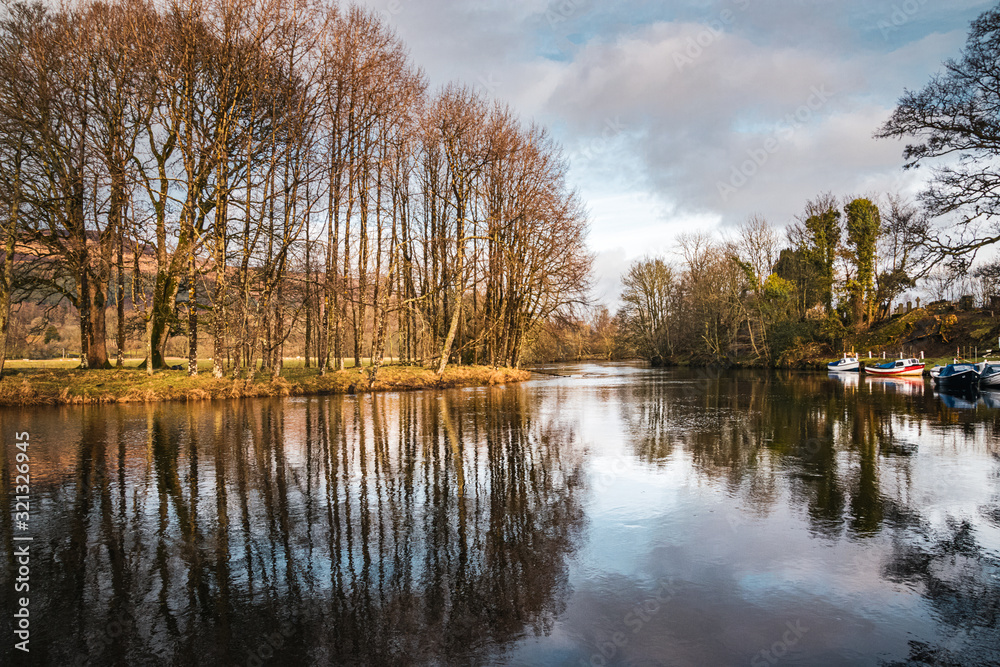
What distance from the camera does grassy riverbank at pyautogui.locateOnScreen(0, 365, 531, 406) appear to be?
18.5 meters

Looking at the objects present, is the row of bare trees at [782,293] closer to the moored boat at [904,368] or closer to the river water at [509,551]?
the moored boat at [904,368]

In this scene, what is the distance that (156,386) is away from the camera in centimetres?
2011

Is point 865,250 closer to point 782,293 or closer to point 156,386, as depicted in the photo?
point 782,293

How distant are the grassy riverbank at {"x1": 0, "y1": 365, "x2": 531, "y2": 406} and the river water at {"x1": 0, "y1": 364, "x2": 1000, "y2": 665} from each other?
8.72 m

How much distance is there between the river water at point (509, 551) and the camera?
372 centimetres

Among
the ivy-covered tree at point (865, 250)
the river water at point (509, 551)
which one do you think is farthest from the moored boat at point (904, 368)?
the river water at point (509, 551)

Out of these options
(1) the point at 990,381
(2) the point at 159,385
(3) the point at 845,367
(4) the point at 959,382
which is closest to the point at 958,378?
(4) the point at 959,382

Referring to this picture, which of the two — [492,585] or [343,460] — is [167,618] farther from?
[343,460]

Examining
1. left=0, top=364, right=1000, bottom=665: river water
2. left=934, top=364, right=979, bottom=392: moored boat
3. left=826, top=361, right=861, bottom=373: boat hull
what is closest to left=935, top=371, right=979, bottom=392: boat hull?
left=934, top=364, right=979, bottom=392: moored boat

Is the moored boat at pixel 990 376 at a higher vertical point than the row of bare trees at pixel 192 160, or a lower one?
lower

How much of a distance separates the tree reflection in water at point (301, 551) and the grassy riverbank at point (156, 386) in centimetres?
1011

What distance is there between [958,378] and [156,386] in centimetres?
3046

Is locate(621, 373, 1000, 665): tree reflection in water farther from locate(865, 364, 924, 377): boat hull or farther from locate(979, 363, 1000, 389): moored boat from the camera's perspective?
locate(865, 364, 924, 377): boat hull

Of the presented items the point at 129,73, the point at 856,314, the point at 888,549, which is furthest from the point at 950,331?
the point at 129,73
